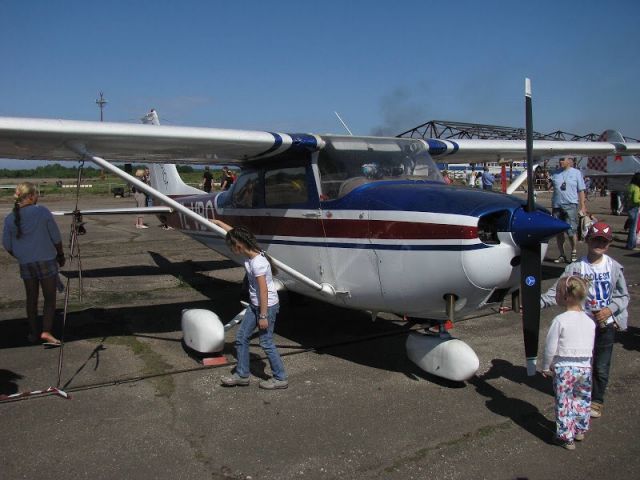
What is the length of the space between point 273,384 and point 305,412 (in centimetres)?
52

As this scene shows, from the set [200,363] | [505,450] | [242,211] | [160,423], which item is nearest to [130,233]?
[242,211]

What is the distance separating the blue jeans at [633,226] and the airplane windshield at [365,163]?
26.9ft

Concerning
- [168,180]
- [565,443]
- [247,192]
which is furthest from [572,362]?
[168,180]

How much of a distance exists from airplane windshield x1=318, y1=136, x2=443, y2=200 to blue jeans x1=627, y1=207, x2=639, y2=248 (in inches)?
323

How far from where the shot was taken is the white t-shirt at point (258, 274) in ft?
14.3

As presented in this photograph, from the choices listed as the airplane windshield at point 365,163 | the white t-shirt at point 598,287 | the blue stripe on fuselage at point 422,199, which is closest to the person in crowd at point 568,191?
the airplane windshield at point 365,163

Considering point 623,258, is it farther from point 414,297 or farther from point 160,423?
point 160,423

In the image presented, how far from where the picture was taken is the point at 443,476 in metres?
3.11

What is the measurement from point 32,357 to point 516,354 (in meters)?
4.73

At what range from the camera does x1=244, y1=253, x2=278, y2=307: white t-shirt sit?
4.34 metres

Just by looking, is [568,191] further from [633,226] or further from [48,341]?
[48,341]

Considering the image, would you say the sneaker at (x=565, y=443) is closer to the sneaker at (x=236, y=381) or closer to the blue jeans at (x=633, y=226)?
the sneaker at (x=236, y=381)

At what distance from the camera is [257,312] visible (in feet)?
14.7

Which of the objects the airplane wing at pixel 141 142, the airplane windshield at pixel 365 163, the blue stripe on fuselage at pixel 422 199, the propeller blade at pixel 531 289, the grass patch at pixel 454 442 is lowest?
the grass patch at pixel 454 442
